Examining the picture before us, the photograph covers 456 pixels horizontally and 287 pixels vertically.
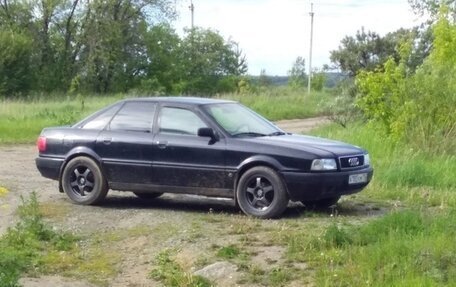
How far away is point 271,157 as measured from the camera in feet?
38.8

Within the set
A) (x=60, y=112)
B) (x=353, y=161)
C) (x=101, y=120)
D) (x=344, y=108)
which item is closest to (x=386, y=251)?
(x=353, y=161)

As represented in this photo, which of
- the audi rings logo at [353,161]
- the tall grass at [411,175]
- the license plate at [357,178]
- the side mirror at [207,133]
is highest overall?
the side mirror at [207,133]

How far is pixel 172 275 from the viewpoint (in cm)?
934

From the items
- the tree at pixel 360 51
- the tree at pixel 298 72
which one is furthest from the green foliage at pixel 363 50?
the tree at pixel 298 72

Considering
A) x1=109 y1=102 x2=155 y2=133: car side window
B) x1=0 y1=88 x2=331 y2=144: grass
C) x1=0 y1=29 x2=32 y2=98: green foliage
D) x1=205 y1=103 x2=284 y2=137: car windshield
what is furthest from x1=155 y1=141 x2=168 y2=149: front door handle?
x1=0 y1=29 x2=32 y2=98: green foliage

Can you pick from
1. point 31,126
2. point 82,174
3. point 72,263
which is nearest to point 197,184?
point 82,174

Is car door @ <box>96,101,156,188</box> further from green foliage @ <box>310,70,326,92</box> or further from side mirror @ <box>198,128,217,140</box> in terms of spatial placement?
green foliage @ <box>310,70,326,92</box>

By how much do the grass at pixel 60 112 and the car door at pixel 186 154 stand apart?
43.1ft

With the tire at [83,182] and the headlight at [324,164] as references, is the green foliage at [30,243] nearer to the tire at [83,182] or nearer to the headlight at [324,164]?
the tire at [83,182]

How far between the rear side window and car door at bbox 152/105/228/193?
0.81m

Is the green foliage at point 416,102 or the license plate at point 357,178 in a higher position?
the green foliage at point 416,102

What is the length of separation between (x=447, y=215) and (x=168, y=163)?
3.51m

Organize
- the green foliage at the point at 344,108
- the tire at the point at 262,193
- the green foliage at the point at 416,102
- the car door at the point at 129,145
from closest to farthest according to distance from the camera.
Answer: the tire at the point at 262,193 → the car door at the point at 129,145 → the green foliage at the point at 416,102 → the green foliage at the point at 344,108

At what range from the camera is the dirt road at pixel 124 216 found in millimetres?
9820
